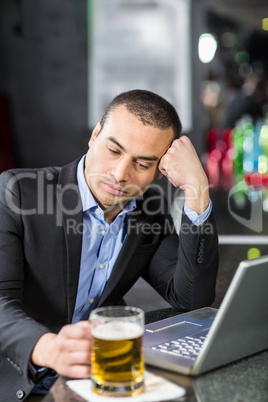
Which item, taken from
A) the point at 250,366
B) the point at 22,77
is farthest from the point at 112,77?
the point at 250,366

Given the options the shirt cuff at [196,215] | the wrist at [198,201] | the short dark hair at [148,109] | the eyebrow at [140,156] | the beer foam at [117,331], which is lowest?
the shirt cuff at [196,215]

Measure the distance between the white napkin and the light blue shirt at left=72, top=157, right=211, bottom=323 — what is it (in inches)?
24.3

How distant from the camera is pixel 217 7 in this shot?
567cm

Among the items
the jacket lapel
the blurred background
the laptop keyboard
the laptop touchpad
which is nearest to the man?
the jacket lapel

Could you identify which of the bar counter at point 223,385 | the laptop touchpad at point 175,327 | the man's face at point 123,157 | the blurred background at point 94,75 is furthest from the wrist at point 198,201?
the blurred background at point 94,75

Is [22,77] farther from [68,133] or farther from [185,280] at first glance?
[185,280]

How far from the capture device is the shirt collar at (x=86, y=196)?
5.16ft

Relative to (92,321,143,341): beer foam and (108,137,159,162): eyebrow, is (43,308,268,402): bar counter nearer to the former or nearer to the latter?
(92,321,143,341): beer foam

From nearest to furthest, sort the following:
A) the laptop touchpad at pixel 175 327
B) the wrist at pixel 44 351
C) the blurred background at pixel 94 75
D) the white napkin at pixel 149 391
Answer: the white napkin at pixel 149 391, the wrist at pixel 44 351, the laptop touchpad at pixel 175 327, the blurred background at pixel 94 75

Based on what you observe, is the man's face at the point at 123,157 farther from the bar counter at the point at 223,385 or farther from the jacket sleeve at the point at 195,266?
the bar counter at the point at 223,385

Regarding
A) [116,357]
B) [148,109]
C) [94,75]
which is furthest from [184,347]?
[94,75]

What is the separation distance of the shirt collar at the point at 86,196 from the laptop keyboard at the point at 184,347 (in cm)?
55

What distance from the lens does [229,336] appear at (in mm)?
981

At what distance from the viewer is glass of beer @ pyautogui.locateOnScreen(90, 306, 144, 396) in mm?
877
